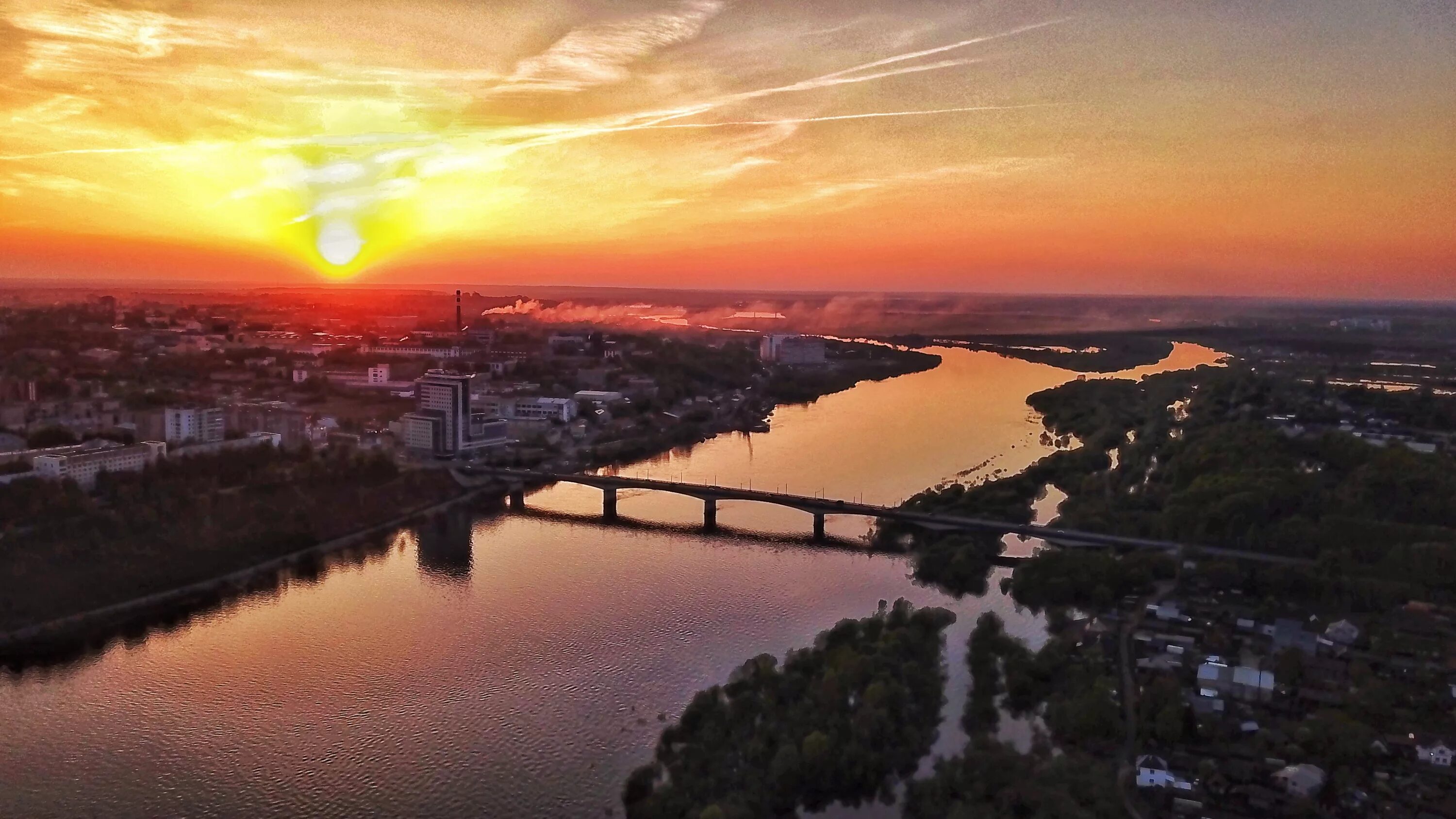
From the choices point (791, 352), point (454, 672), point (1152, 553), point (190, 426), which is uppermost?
point (791, 352)

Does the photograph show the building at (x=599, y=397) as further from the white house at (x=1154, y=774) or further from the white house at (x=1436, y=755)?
the white house at (x=1436, y=755)

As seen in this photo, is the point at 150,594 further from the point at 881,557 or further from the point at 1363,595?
the point at 1363,595

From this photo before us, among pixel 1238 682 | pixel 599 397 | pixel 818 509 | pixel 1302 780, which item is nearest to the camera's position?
pixel 1302 780

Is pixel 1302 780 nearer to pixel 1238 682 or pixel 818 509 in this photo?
pixel 1238 682

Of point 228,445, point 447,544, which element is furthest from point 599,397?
point 447,544

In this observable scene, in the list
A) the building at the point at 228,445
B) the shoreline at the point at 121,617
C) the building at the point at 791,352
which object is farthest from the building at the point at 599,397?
the building at the point at 791,352

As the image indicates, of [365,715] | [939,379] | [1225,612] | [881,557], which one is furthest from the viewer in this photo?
[939,379]

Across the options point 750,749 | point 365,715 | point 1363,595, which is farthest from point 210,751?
point 1363,595

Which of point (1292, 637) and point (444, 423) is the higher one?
point (444, 423)
